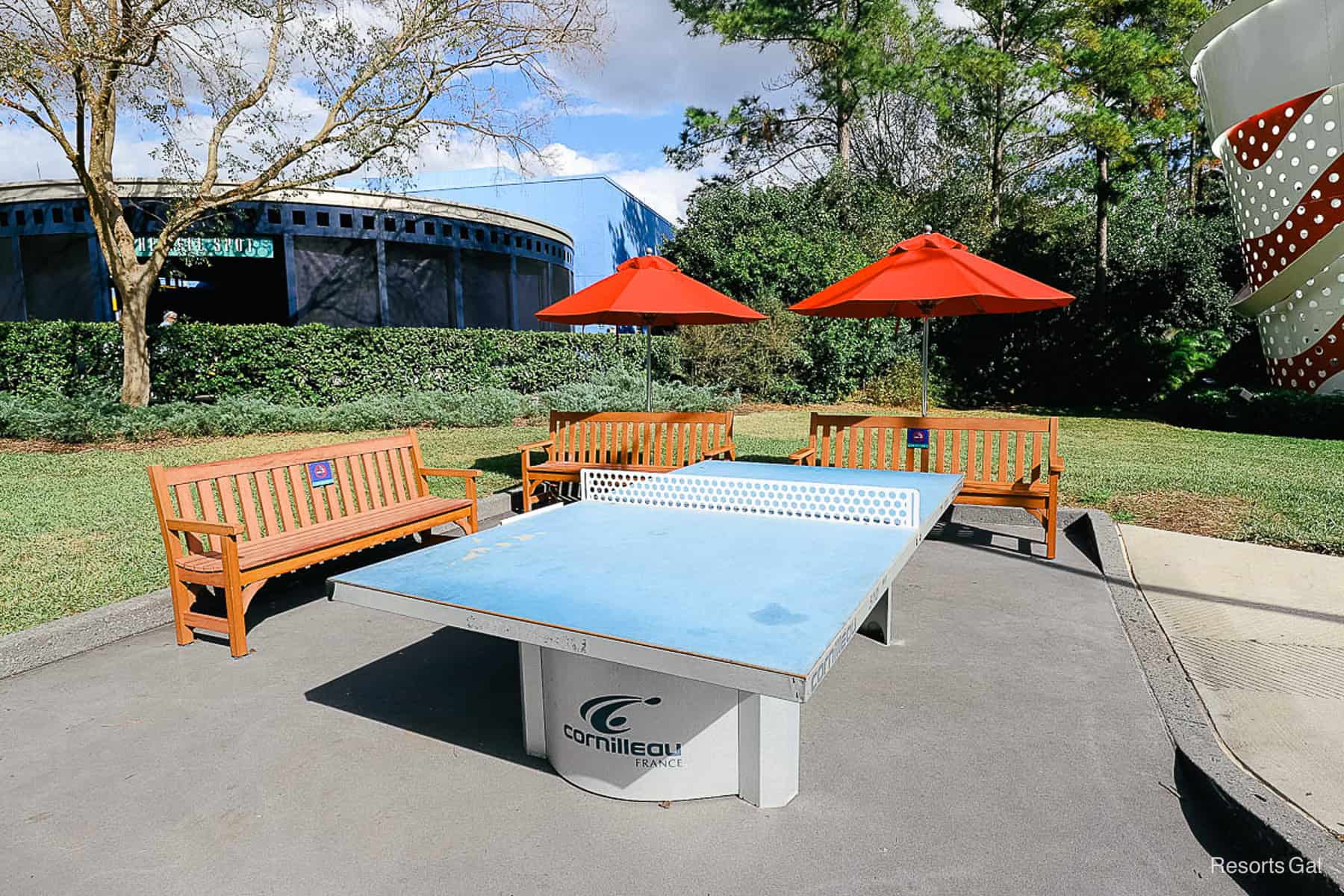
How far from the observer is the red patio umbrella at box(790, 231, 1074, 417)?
6.67 metres

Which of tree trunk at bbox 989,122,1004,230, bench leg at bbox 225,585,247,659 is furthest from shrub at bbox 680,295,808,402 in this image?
bench leg at bbox 225,585,247,659

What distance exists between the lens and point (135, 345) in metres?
12.7

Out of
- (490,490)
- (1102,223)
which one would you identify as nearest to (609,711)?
(490,490)

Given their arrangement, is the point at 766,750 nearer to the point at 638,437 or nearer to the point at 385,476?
the point at 385,476

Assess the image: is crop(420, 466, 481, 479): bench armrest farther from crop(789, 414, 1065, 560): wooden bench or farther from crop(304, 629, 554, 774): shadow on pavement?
crop(789, 414, 1065, 560): wooden bench

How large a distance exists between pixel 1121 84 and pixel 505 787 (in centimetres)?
2081

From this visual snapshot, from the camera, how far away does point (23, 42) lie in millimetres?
9359

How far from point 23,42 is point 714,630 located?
11.7 metres

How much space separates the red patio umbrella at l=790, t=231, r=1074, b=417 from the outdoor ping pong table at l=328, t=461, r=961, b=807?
333 centimetres

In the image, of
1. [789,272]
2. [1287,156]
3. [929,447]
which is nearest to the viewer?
[929,447]

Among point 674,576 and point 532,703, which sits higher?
point 674,576

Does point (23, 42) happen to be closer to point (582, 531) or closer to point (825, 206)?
point (582, 531)

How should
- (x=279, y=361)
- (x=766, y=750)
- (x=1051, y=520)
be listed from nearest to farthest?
(x=766, y=750), (x=1051, y=520), (x=279, y=361)

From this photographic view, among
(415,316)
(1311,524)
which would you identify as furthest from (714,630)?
(415,316)
